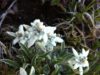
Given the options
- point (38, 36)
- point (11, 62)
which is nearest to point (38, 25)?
point (38, 36)

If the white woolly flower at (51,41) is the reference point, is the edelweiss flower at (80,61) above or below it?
below

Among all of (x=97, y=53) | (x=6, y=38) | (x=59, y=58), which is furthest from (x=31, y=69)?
(x=97, y=53)

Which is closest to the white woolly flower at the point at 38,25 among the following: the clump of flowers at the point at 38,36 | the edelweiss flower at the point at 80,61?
the clump of flowers at the point at 38,36

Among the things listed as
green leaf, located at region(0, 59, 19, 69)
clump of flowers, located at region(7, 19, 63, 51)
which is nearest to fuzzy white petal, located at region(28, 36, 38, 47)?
clump of flowers, located at region(7, 19, 63, 51)

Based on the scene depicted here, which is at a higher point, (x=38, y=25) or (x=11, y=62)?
(x=38, y=25)

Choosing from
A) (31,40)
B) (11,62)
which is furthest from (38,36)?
(11,62)

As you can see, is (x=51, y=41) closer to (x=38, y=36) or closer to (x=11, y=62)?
(x=38, y=36)

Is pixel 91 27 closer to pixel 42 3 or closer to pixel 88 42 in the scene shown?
pixel 88 42

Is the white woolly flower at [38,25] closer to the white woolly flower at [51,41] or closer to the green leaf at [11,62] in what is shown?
the white woolly flower at [51,41]
